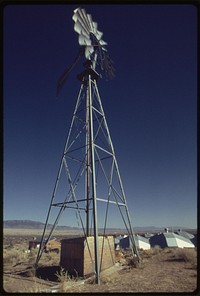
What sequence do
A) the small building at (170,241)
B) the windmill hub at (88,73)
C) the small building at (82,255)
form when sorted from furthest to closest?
the small building at (170,241)
the windmill hub at (88,73)
the small building at (82,255)

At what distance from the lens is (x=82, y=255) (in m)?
10.3

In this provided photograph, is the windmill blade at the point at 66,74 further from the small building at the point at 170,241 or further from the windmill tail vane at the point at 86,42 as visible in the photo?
the small building at the point at 170,241

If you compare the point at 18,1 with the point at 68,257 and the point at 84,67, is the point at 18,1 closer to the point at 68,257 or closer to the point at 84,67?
the point at 84,67

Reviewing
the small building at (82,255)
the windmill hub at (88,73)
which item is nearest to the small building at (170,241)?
the small building at (82,255)

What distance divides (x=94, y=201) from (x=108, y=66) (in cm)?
816

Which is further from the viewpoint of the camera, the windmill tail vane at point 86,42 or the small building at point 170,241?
the small building at point 170,241

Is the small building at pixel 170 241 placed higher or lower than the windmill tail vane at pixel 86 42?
lower

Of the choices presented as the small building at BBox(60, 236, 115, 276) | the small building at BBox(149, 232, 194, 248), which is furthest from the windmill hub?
the small building at BBox(149, 232, 194, 248)

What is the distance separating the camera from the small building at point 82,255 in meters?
10.2

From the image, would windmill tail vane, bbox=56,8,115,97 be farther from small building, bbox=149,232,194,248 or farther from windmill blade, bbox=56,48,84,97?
small building, bbox=149,232,194,248

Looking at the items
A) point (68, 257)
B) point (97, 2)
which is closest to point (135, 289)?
point (68, 257)

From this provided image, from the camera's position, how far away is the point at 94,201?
953 cm

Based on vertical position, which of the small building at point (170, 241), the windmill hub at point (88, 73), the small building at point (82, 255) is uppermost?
the windmill hub at point (88, 73)

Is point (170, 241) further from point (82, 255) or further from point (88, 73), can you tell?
point (88, 73)
